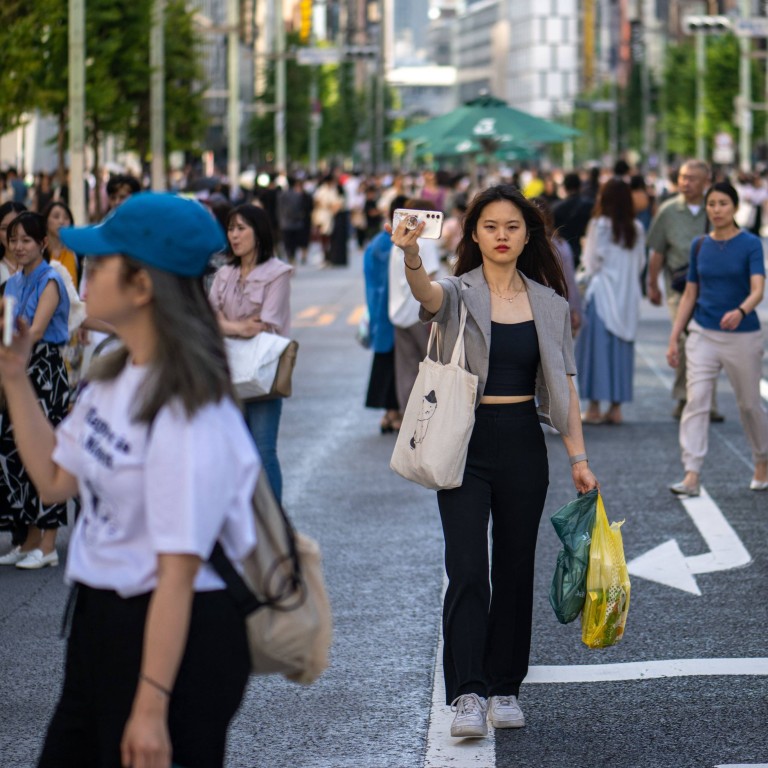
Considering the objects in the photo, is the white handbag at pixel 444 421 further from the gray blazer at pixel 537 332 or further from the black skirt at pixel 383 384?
the black skirt at pixel 383 384

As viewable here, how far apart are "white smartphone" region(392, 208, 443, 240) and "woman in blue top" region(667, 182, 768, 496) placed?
4941 millimetres

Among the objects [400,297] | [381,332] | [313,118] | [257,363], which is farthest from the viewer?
[313,118]

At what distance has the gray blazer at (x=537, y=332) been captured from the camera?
5523 millimetres

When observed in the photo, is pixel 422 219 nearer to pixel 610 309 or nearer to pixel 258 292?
pixel 258 292

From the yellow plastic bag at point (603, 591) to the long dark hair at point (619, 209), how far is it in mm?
7836

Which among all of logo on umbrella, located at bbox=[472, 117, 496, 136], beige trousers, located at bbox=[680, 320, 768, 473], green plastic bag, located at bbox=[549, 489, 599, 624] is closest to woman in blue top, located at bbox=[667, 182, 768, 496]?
beige trousers, located at bbox=[680, 320, 768, 473]

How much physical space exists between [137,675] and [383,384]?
10268 mm

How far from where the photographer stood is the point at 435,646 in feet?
22.8

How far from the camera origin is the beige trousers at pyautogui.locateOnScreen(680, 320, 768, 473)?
33.9 feet

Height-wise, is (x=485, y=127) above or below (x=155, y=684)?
above

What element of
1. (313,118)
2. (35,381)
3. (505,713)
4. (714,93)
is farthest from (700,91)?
(505,713)

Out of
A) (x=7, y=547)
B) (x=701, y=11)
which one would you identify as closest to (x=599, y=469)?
(x=7, y=547)

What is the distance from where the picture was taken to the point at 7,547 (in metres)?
9.30

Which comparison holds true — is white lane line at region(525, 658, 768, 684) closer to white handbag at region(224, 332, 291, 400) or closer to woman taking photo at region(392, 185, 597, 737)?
woman taking photo at region(392, 185, 597, 737)
